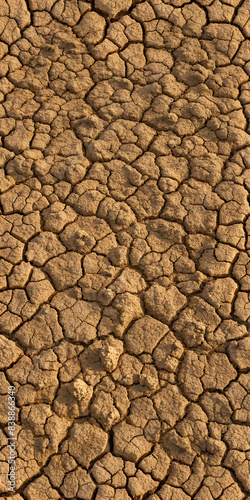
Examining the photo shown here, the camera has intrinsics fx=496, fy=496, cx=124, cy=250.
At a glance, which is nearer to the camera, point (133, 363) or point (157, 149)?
point (133, 363)

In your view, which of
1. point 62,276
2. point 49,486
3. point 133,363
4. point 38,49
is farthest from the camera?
point 38,49

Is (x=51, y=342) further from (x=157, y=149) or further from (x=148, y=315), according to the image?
(x=157, y=149)

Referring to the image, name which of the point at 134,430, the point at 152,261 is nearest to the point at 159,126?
the point at 152,261

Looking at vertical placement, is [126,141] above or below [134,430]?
above

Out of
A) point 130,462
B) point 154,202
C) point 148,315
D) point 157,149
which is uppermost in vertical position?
point 157,149

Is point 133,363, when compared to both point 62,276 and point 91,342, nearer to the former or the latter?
point 91,342

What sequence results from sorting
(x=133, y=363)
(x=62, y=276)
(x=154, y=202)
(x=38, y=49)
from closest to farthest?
1. (x=133, y=363)
2. (x=62, y=276)
3. (x=154, y=202)
4. (x=38, y=49)
